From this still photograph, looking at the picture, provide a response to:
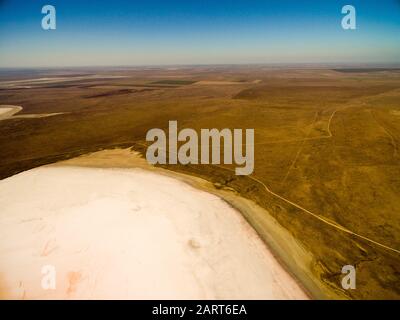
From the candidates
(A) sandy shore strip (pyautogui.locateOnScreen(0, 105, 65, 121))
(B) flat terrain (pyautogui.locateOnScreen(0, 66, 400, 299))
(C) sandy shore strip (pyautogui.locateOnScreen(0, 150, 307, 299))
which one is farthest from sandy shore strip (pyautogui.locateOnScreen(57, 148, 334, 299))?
(A) sandy shore strip (pyautogui.locateOnScreen(0, 105, 65, 121))

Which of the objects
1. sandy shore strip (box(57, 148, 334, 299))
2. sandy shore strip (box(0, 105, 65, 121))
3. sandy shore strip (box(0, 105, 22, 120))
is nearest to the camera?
sandy shore strip (box(57, 148, 334, 299))

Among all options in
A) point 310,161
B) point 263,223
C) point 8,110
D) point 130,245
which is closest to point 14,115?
point 8,110

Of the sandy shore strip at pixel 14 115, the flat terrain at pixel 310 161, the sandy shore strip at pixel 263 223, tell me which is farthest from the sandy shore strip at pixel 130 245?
the sandy shore strip at pixel 14 115

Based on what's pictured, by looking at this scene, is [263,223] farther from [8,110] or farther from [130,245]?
[8,110]

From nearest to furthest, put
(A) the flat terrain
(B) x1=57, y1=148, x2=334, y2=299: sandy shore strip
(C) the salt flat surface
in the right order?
(C) the salt flat surface
(B) x1=57, y1=148, x2=334, y2=299: sandy shore strip
(A) the flat terrain

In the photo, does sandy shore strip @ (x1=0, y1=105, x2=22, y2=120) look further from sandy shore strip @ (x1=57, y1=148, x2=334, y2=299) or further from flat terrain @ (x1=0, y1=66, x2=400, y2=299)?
sandy shore strip @ (x1=57, y1=148, x2=334, y2=299)

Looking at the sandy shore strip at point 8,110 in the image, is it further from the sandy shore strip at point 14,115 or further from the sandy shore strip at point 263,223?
the sandy shore strip at point 263,223

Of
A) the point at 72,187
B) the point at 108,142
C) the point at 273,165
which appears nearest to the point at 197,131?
the point at 108,142
